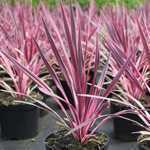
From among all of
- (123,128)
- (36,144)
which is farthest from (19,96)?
(123,128)

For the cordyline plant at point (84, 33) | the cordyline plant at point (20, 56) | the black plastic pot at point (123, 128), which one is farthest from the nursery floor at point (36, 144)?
the cordyline plant at point (84, 33)

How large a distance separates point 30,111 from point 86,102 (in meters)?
0.48

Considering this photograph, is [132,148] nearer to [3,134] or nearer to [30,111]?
[30,111]

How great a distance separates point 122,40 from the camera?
1.78 metres

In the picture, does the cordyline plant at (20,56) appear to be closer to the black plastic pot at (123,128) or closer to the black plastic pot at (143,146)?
the black plastic pot at (123,128)

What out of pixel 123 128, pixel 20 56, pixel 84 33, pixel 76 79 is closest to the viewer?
pixel 76 79

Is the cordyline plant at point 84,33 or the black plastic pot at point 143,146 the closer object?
the black plastic pot at point 143,146

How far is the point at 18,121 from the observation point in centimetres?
162

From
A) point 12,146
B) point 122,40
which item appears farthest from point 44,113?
point 122,40

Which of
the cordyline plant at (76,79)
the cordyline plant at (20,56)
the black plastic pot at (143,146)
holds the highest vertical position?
the cordyline plant at (20,56)

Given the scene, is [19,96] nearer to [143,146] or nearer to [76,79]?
[76,79]

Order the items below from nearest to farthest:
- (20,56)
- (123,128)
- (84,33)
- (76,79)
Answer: (76,79)
(123,128)
(20,56)
(84,33)

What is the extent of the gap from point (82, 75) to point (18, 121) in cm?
56

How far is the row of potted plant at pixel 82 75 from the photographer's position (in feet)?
3.83
